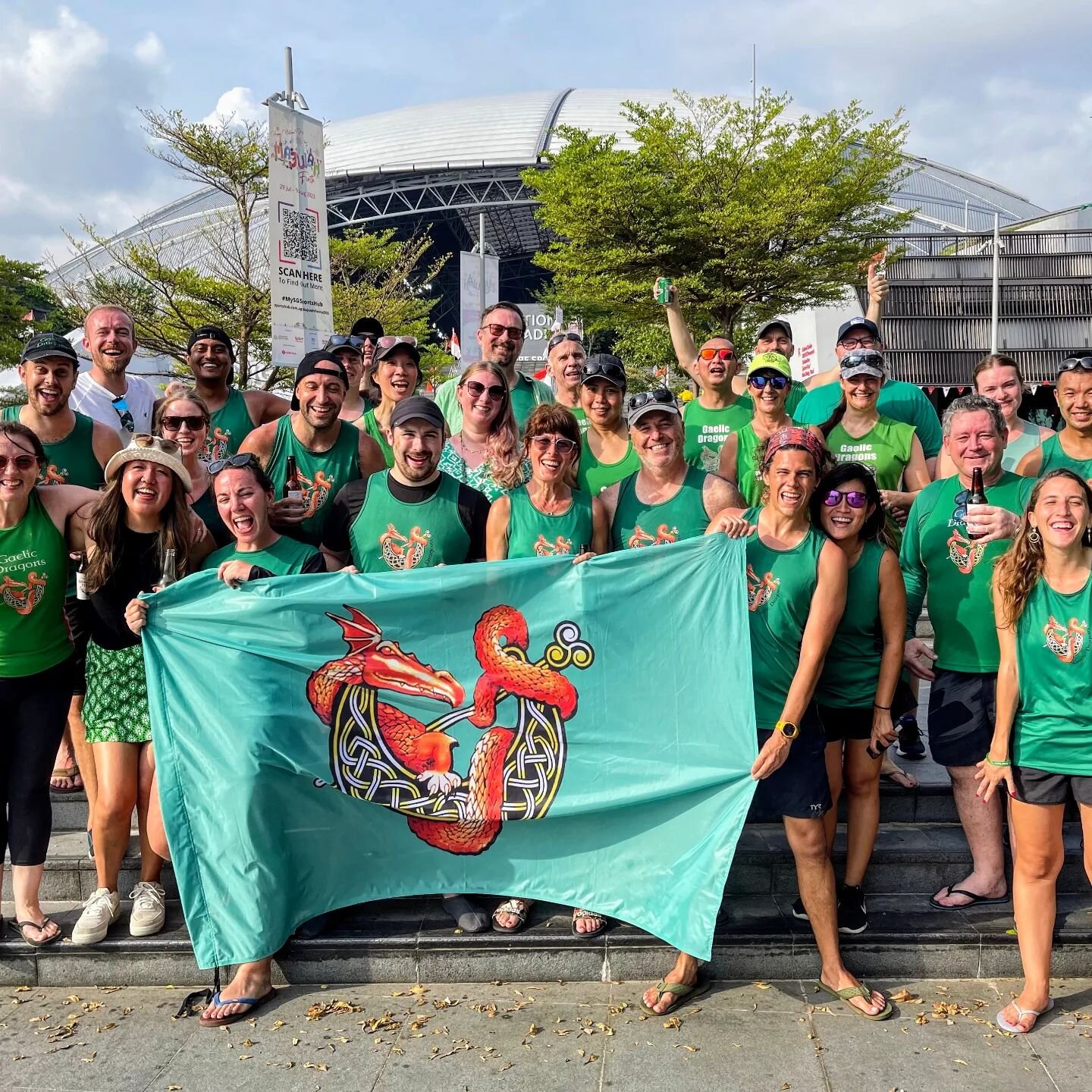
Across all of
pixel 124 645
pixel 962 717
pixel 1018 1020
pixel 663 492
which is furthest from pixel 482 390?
pixel 1018 1020

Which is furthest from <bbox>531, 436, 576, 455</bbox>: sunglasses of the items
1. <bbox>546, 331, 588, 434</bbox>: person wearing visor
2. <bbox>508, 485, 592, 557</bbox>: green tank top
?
<bbox>546, 331, 588, 434</bbox>: person wearing visor

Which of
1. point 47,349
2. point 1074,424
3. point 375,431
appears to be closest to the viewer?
point 1074,424

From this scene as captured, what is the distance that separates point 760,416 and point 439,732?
2.51 m

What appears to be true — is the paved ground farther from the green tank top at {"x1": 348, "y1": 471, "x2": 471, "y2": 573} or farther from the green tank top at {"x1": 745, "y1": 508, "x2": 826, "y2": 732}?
the green tank top at {"x1": 348, "y1": 471, "x2": 471, "y2": 573}

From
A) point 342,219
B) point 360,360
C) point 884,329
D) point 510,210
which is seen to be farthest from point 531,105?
point 360,360

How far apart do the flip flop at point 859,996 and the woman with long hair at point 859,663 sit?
281 millimetres

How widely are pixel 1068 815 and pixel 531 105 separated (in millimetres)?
75208

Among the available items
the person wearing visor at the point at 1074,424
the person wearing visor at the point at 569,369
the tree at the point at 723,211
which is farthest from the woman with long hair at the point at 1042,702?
the tree at the point at 723,211

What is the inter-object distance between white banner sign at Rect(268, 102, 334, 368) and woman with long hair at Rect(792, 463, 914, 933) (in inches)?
282

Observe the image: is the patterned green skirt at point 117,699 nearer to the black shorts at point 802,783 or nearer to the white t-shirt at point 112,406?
the white t-shirt at point 112,406

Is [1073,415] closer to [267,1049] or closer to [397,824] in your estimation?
[397,824]

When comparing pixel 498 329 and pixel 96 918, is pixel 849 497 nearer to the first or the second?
pixel 498 329

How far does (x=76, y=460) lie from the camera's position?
14.9ft

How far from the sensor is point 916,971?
3738 millimetres
